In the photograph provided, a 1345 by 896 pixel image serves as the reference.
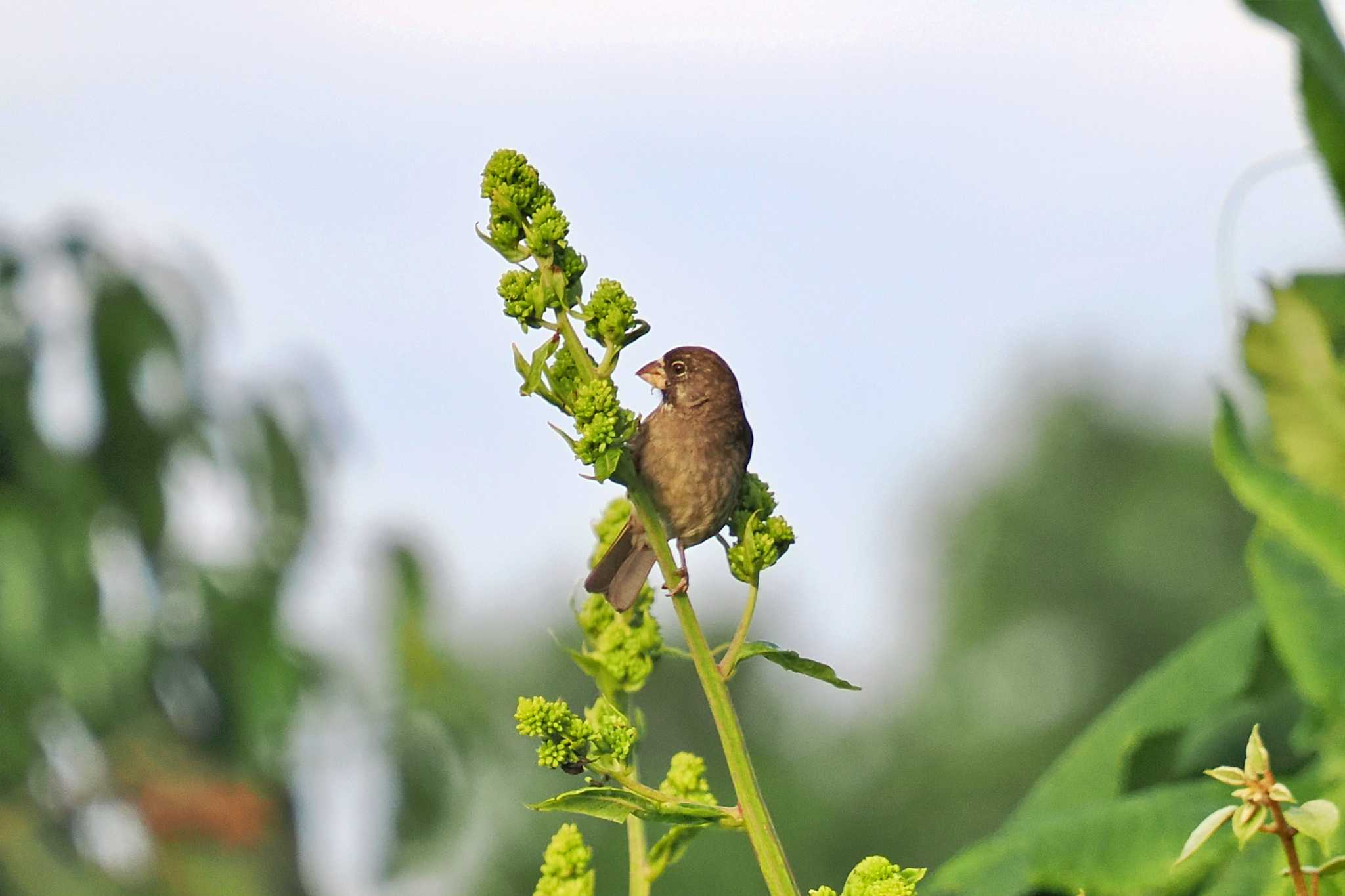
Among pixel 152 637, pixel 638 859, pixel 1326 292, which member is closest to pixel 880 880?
pixel 638 859

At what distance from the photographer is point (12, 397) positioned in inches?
305

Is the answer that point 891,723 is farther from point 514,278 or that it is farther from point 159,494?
point 514,278

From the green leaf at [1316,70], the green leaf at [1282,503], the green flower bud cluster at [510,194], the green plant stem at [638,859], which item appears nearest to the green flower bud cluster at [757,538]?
the green plant stem at [638,859]

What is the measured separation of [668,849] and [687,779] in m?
0.11

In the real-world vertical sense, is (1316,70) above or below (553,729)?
above

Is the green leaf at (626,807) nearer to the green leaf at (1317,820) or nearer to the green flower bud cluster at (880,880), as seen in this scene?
the green flower bud cluster at (880,880)

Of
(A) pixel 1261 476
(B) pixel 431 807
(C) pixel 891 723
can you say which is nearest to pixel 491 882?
(C) pixel 891 723

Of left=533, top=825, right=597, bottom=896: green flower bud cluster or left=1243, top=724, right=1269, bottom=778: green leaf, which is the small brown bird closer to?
left=533, top=825, right=597, bottom=896: green flower bud cluster

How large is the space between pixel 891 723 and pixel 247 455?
113 ft

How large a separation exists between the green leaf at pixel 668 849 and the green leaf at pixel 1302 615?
Answer: 62.3 inches

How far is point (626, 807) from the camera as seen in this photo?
4.70ft

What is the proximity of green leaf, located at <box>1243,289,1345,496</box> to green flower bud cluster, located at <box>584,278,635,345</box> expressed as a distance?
1.70m

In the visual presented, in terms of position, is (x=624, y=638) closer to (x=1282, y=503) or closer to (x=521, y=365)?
(x=521, y=365)

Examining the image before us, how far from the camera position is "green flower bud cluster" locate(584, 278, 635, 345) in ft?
4.84
